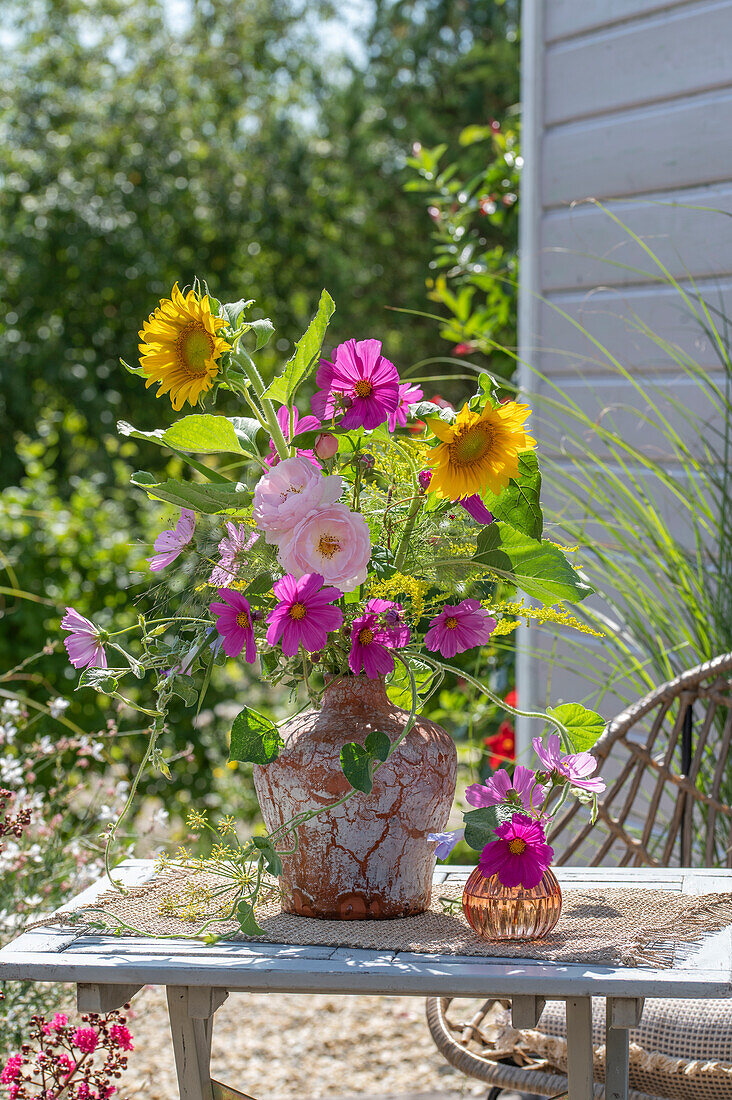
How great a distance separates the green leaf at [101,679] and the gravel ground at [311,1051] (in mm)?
1337

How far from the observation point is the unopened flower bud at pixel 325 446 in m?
1.01

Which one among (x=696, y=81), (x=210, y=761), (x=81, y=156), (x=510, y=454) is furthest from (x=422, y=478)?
(x=81, y=156)

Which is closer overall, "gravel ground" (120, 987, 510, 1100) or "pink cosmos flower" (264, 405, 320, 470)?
"pink cosmos flower" (264, 405, 320, 470)

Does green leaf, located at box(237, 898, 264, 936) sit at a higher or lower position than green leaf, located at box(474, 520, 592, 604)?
lower

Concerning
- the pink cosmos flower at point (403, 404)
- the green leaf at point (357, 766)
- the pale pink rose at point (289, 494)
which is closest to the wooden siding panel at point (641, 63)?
the pink cosmos flower at point (403, 404)

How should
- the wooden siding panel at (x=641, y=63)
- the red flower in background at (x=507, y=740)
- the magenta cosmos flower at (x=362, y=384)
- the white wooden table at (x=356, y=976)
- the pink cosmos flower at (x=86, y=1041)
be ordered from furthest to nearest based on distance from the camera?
1. the red flower in background at (x=507, y=740)
2. the wooden siding panel at (x=641, y=63)
3. the pink cosmos flower at (x=86, y=1041)
4. the magenta cosmos flower at (x=362, y=384)
5. the white wooden table at (x=356, y=976)

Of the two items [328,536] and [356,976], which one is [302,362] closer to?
[328,536]

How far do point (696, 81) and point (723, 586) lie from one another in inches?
42.9

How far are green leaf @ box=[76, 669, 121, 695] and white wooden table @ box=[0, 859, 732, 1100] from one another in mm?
229

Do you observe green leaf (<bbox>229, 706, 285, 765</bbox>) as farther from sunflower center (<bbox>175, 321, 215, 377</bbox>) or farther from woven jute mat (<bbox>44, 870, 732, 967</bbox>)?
sunflower center (<bbox>175, 321, 215, 377</bbox>)

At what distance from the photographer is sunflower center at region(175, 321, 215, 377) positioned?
99 centimetres

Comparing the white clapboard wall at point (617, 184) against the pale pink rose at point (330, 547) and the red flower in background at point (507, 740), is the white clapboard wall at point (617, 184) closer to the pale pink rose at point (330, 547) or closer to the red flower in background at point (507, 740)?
the red flower in background at point (507, 740)

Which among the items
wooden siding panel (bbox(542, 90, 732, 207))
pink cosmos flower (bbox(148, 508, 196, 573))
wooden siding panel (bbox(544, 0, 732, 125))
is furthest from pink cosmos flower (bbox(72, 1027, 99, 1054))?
wooden siding panel (bbox(544, 0, 732, 125))

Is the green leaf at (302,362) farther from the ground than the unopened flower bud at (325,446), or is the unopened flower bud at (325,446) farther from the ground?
the green leaf at (302,362)
